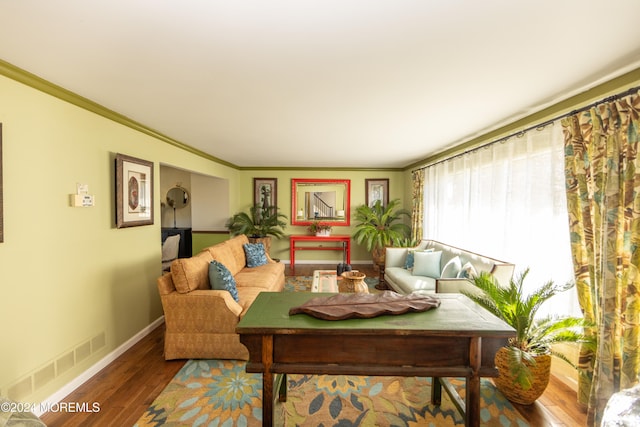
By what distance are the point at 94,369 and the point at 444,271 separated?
141 inches

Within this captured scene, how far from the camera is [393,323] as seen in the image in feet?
4.43

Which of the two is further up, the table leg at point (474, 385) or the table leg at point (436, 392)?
the table leg at point (474, 385)

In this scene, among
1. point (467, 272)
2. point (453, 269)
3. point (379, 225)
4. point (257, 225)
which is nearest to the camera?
point (467, 272)

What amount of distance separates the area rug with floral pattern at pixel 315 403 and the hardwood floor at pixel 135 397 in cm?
11

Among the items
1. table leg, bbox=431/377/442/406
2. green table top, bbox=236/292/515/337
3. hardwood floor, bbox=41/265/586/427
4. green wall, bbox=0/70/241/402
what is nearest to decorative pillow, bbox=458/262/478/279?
hardwood floor, bbox=41/265/586/427

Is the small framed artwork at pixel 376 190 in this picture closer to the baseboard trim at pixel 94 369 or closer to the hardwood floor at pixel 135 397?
the hardwood floor at pixel 135 397

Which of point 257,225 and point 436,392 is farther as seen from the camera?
point 257,225

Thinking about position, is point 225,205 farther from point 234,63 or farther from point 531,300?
point 531,300

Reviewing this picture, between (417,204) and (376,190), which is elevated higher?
(376,190)

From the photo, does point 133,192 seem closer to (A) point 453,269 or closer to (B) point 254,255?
(B) point 254,255

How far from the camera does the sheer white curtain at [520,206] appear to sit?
229 centimetres

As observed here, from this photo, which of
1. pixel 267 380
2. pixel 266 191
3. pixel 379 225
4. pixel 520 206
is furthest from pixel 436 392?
pixel 266 191

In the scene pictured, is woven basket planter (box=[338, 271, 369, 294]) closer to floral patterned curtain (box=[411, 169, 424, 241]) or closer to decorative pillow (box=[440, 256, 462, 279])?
decorative pillow (box=[440, 256, 462, 279])

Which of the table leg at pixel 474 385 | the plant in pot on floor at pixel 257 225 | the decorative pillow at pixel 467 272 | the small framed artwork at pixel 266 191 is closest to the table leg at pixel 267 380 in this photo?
the table leg at pixel 474 385
